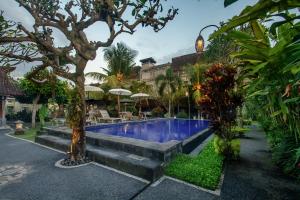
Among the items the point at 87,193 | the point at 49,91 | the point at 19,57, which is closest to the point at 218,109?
the point at 87,193

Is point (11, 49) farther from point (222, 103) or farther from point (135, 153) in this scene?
point (222, 103)

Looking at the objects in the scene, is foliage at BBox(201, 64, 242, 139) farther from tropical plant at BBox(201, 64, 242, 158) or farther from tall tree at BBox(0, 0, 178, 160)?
tall tree at BBox(0, 0, 178, 160)

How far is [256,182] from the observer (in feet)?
16.2

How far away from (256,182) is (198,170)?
150 cm

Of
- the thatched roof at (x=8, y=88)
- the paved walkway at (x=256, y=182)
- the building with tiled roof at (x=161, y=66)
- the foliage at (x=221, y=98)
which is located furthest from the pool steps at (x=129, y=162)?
the building with tiled roof at (x=161, y=66)

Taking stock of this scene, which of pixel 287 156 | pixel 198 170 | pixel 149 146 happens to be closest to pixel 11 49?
pixel 149 146

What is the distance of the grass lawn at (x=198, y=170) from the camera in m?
4.90

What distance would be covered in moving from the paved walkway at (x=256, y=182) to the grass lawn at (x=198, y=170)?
30cm

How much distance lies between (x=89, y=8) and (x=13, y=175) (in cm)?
620

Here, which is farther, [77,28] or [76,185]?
[77,28]

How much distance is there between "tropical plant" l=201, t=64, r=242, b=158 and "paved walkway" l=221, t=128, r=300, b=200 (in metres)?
0.77

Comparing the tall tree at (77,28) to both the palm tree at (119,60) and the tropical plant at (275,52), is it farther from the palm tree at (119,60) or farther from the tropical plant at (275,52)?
the palm tree at (119,60)

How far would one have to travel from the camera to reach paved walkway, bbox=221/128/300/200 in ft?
14.1

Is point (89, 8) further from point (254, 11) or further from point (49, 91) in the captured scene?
point (49, 91)
